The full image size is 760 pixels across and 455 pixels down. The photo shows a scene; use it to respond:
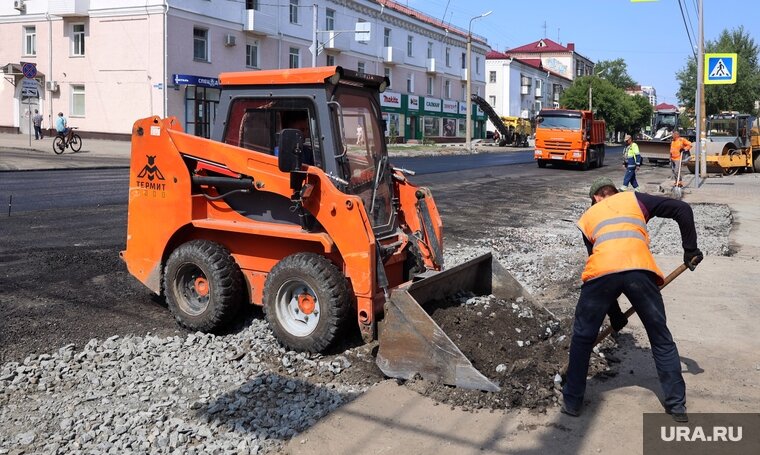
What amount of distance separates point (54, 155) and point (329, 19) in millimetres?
Result: 23591

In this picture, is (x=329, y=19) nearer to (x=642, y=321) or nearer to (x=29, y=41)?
(x=29, y=41)

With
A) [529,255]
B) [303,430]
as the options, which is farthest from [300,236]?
[529,255]

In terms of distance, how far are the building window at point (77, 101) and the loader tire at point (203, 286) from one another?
106ft

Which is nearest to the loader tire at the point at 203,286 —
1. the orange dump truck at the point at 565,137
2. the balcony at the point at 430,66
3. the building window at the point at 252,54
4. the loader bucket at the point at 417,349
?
the loader bucket at the point at 417,349

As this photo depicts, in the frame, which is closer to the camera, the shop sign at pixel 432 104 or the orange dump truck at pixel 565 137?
the orange dump truck at pixel 565 137

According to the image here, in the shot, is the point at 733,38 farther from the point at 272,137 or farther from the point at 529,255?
the point at 272,137

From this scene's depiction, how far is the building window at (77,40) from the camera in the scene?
3588 cm

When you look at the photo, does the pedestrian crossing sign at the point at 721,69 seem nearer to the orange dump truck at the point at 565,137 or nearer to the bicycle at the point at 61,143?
the orange dump truck at the point at 565,137

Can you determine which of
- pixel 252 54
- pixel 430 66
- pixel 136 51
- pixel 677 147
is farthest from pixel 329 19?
pixel 677 147

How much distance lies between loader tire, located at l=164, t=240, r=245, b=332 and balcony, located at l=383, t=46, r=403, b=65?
158 feet

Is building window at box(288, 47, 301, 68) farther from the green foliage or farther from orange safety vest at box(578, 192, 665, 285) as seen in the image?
the green foliage

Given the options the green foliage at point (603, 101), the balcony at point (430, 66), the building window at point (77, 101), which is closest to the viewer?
the building window at point (77, 101)

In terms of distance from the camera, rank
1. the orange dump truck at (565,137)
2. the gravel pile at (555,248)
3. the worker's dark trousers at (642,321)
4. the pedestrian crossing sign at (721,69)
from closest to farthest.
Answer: the worker's dark trousers at (642,321) < the gravel pile at (555,248) < the pedestrian crossing sign at (721,69) < the orange dump truck at (565,137)

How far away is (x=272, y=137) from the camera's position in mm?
6594
